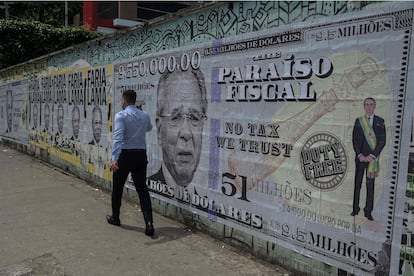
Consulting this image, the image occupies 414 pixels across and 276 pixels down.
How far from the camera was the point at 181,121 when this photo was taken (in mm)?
5676

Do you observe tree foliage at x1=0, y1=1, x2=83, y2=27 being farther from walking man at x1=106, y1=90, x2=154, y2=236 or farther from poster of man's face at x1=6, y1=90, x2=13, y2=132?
walking man at x1=106, y1=90, x2=154, y2=236

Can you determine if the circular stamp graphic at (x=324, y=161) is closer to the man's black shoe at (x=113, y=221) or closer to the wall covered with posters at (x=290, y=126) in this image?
the wall covered with posters at (x=290, y=126)

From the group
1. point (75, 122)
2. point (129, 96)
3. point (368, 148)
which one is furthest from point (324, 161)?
point (75, 122)

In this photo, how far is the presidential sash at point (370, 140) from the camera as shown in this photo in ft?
10.9

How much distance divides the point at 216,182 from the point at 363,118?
6.99 ft

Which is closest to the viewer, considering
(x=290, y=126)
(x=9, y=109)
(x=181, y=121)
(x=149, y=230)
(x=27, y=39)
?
(x=290, y=126)

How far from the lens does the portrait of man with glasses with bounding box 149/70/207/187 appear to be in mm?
5363

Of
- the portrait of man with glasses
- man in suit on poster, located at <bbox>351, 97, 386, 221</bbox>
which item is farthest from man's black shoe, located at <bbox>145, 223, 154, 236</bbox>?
man in suit on poster, located at <bbox>351, 97, 386, 221</bbox>

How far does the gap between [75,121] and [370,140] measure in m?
7.41

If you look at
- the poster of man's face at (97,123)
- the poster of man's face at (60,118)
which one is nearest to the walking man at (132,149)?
the poster of man's face at (97,123)

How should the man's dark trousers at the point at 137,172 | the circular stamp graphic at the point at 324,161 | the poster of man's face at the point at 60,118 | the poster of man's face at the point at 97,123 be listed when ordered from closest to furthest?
the circular stamp graphic at the point at 324,161
the man's dark trousers at the point at 137,172
the poster of man's face at the point at 97,123
the poster of man's face at the point at 60,118

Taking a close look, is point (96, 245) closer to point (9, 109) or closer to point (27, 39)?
point (9, 109)

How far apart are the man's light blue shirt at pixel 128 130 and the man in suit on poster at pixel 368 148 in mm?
2822

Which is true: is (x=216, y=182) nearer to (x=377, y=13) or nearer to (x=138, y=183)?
(x=138, y=183)
